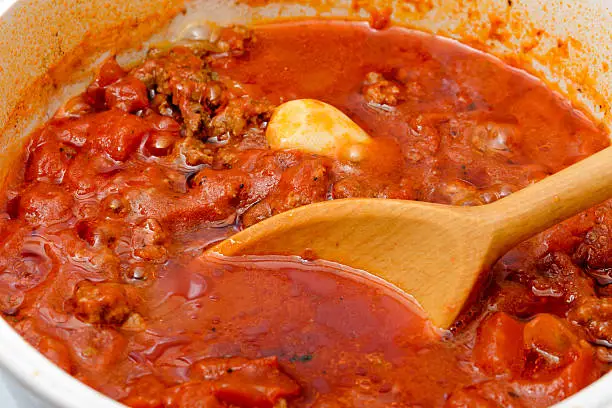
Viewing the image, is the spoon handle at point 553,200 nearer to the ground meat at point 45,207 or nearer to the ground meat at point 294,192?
the ground meat at point 294,192

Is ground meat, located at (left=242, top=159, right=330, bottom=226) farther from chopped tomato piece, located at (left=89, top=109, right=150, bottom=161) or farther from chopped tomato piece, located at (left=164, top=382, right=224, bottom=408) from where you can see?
chopped tomato piece, located at (left=164, top=382, right=224, bottom=408)

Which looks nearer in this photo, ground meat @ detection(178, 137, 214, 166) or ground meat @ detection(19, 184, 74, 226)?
ground meat @ detection(19, 184, 74, 226)

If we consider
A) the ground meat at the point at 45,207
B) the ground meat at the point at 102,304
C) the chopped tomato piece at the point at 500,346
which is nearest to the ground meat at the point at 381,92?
the chopped tomato piece at the point at 500,346

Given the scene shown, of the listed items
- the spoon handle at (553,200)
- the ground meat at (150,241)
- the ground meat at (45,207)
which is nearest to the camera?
the spoon handle at (553,200)

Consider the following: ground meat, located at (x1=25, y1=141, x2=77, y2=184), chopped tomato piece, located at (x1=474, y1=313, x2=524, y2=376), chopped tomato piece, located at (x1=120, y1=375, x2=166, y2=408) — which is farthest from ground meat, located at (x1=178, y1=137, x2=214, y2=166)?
chopped tomato piece, located at (x1=474, y1=313, x2=524, y2=376)

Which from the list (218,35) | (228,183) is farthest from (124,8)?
(228,183)
